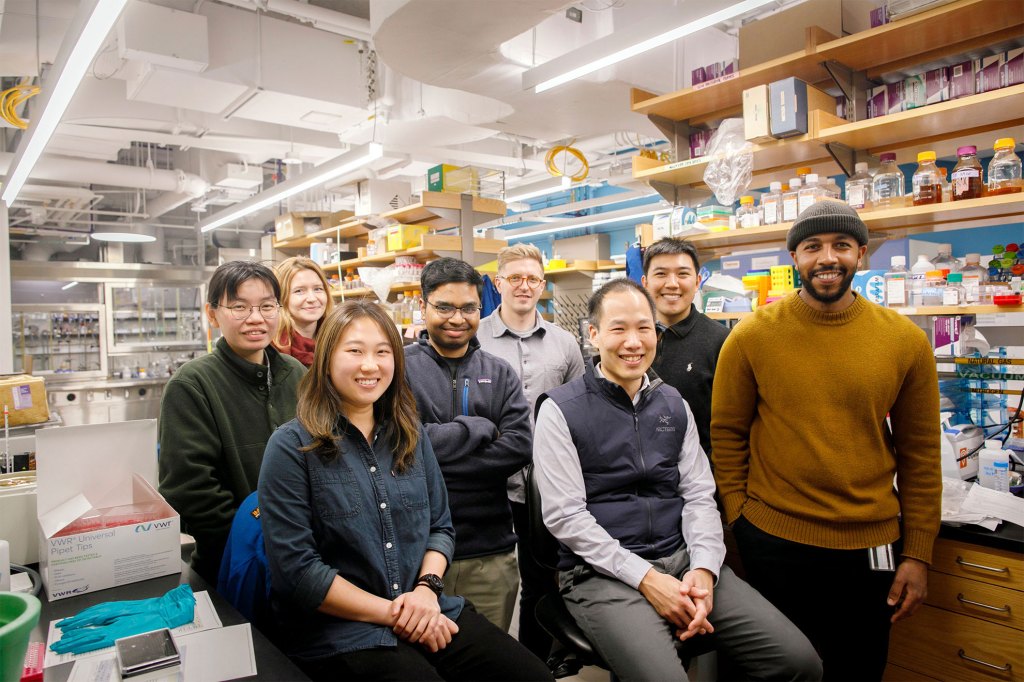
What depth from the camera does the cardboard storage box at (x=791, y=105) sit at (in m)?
2.74

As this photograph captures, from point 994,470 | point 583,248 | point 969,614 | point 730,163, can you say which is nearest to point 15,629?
point 969,614

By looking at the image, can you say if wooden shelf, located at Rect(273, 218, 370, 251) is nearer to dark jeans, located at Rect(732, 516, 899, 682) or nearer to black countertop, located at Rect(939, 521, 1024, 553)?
dark jeans, located at Rect(732, 516, 899, 682)

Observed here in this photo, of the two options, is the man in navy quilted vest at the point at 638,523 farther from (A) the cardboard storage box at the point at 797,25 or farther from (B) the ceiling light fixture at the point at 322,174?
(B) the ceiling light fixture at the point at 322,174

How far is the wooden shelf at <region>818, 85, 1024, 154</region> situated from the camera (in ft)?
7.74

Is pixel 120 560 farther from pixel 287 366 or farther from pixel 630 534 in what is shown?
pixel 630 534

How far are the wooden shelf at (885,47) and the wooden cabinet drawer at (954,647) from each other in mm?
2122

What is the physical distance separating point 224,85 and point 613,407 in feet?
14.1

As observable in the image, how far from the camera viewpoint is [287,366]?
7.11 ft

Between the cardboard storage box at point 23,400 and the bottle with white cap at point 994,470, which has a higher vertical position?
the cardboard storage box at point 23,400

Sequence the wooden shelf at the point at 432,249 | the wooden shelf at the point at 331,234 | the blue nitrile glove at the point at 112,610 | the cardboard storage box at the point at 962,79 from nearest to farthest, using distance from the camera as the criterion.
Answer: the blue nitrile glove at the point at 112,610
the cardboard storage box at the point at 962,79
the wooden shelf at the point at 432,249
the wooden shelf at the point at 331,234

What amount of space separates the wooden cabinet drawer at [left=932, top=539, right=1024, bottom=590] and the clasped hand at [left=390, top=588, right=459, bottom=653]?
1.56 m

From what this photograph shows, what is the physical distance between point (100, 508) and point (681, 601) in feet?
5.26

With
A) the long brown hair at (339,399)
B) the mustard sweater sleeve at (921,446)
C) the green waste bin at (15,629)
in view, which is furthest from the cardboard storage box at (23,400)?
the mustard sweater sleeve at (921,446)

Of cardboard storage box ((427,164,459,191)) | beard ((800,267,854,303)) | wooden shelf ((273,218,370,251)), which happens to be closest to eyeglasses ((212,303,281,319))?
beard ((800,267,854,303))
